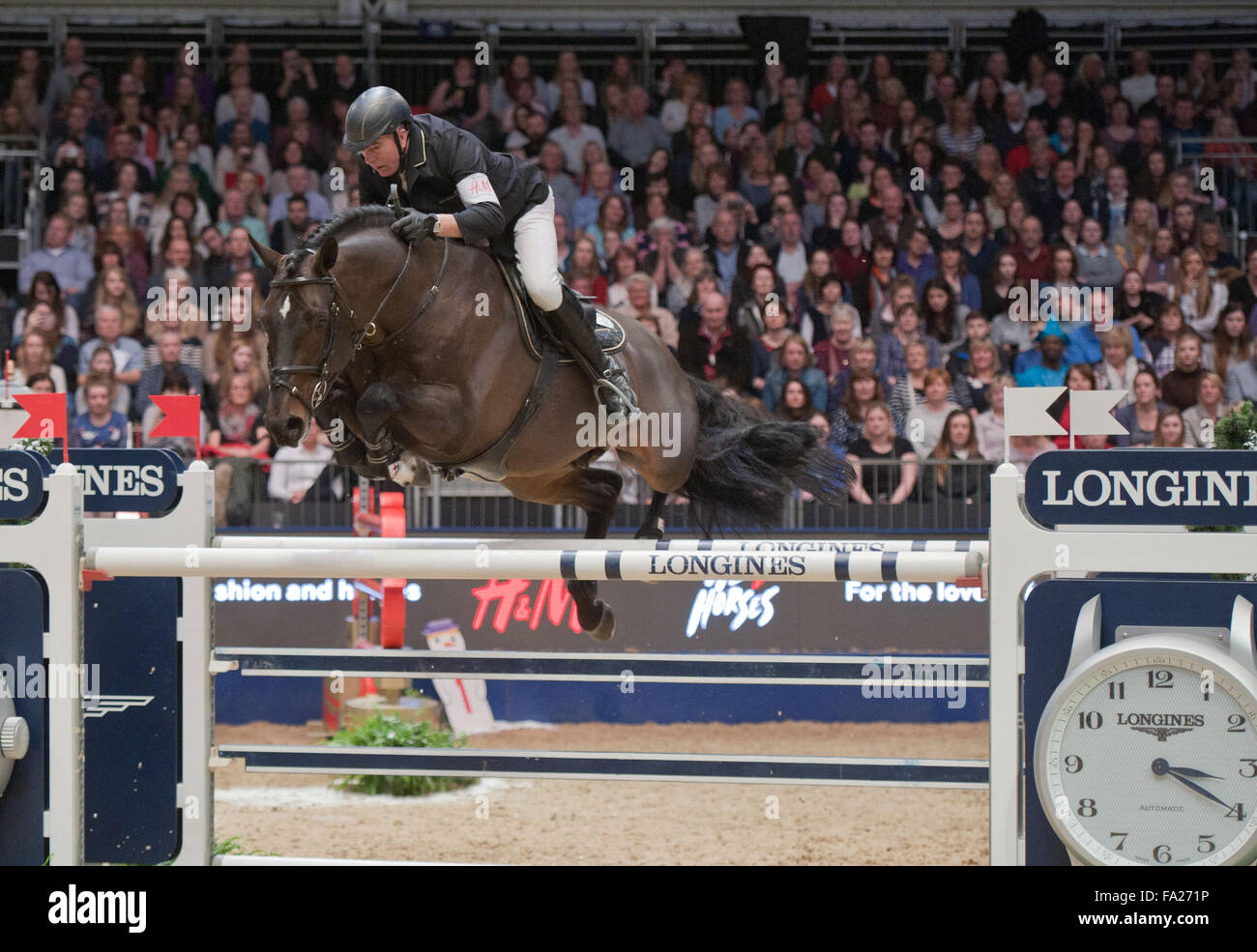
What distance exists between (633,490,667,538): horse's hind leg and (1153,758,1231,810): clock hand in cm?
247

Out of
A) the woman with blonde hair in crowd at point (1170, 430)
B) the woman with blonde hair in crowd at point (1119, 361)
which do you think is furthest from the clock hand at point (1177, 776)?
the woman with blonde hair in crowd at point (1119, 361)

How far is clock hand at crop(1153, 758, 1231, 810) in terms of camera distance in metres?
3.38

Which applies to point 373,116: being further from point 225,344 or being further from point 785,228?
point 785,228

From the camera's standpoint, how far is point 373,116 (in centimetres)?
451

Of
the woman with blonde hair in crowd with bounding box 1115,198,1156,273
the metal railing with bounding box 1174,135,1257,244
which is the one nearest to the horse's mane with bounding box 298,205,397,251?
the woman with blonde hair in crowd with bounding box 1115,198,1156,273

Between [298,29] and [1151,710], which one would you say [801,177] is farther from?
[1151,710]

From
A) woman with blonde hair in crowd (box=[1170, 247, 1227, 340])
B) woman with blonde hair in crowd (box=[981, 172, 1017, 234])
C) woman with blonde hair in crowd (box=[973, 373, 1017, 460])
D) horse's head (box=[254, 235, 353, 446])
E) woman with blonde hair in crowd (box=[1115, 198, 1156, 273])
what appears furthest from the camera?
woman with blonde hair in crowd (box=[981, 172, 1017, 234])

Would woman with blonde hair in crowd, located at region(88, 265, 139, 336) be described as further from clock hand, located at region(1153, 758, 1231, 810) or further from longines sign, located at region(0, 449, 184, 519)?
clock hand, located at region(1153, 758, 1231, 810)

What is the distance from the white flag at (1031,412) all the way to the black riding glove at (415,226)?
1995mm

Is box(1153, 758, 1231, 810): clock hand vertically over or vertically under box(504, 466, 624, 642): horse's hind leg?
under

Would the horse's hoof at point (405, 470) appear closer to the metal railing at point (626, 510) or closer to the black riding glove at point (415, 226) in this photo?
the black riding glove at point (415, 226)

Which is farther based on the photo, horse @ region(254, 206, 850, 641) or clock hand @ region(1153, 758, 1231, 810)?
horse @ region(254, 206, 850, 641)

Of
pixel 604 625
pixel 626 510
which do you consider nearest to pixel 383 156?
pixel 604 625

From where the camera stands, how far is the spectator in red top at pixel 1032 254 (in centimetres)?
1012
